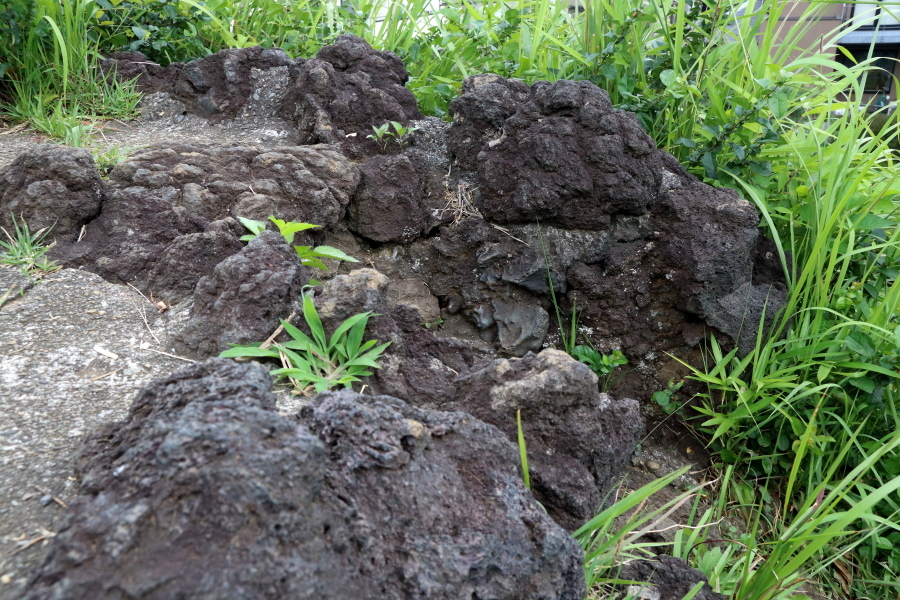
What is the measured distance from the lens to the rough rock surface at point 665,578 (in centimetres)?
165

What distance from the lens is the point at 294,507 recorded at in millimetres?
1079

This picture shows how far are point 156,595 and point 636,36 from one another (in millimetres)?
2958

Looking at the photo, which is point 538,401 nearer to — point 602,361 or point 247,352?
point 247,352

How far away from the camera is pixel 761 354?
100 inches

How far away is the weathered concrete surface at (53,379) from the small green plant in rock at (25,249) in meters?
0.04

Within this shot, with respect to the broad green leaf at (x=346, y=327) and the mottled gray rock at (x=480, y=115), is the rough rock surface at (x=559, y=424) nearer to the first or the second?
the broad green leaf at (x=346, y=327)

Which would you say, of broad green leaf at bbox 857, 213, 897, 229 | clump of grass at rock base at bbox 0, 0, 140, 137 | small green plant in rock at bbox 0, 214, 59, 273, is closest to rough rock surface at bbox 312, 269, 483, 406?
small green plant in rock at bbox 0, 214, 59, 273

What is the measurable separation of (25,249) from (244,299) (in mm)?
851

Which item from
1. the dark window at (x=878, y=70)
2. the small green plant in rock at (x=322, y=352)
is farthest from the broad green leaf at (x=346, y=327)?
the dark window at (x=878, y=70)

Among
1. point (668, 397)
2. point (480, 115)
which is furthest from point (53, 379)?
point (668, 397)

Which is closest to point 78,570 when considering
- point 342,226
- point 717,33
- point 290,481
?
point 290,481

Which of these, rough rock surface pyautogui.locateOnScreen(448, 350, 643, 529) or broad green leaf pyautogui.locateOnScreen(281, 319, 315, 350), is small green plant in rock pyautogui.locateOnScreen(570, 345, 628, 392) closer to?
rough rock surface pyautogui.locateOnScreen(448, 350, 643, 529)

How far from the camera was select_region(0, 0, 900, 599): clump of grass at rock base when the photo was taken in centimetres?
229

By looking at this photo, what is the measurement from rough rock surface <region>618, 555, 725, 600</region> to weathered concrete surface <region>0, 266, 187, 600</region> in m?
1.29
